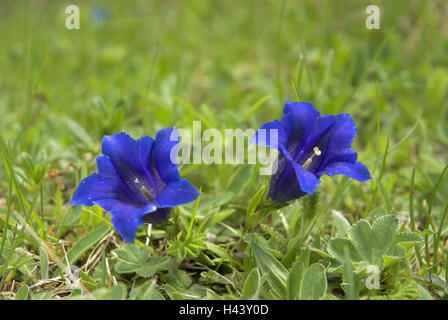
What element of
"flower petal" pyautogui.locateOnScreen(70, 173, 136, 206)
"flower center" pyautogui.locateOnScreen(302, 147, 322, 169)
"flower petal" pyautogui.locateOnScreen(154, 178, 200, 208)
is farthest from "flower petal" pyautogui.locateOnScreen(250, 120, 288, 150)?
"flower petal" pyautogui.locateOnScreen(70, 173, 136, 206)

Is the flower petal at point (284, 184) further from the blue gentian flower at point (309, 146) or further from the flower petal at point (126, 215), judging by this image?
the flower petal at point (126, 215)

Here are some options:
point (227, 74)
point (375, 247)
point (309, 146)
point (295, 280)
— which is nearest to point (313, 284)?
point (295, 280)

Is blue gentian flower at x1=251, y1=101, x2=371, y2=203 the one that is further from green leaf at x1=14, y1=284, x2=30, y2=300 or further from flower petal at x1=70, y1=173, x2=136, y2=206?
green leaf at x1=14, y1=284, x2=30, y2=300

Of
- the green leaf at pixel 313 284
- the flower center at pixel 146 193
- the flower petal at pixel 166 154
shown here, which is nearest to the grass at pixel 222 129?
the green leaf at pixel 313 284

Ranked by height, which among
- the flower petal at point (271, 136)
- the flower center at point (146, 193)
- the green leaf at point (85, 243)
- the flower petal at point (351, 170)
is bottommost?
the green leaf at point (85, 243)

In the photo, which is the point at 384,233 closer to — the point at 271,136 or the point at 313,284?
the point at 313,284

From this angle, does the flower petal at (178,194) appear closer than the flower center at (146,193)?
Yes
